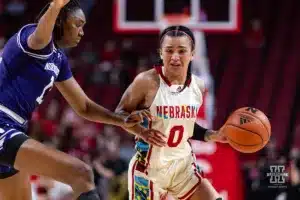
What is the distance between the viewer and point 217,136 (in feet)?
17.7

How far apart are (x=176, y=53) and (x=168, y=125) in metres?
0.54

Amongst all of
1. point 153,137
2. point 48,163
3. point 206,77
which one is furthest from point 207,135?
point 206,77

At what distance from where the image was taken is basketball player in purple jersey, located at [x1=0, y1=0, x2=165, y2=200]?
4.09 meters

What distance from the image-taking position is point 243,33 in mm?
14141

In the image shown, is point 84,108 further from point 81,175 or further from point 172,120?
point 81,175

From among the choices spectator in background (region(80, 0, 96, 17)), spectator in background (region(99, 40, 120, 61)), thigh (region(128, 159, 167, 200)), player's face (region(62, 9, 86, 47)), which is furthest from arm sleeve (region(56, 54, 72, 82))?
spectator in background (region(80, 0, 96, 17))

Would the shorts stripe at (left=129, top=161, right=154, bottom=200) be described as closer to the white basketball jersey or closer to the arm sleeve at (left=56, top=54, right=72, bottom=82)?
the white basketball jersey

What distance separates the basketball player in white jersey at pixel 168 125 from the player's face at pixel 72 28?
736 millimetres

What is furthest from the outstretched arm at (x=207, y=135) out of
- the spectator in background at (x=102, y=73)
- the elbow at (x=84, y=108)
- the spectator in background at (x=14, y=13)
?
the spectator in background at (x=14, y=13)

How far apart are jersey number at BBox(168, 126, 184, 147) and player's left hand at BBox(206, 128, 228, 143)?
31cm

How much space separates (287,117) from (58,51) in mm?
8304

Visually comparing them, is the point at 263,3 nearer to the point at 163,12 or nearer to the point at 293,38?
the point at 293,38

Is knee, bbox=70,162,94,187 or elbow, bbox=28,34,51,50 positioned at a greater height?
elbow, bbox=28,34,51,50

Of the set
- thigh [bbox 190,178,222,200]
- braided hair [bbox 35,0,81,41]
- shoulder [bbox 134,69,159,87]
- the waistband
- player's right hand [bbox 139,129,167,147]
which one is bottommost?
thigh [bbox 190,178,222,200]
